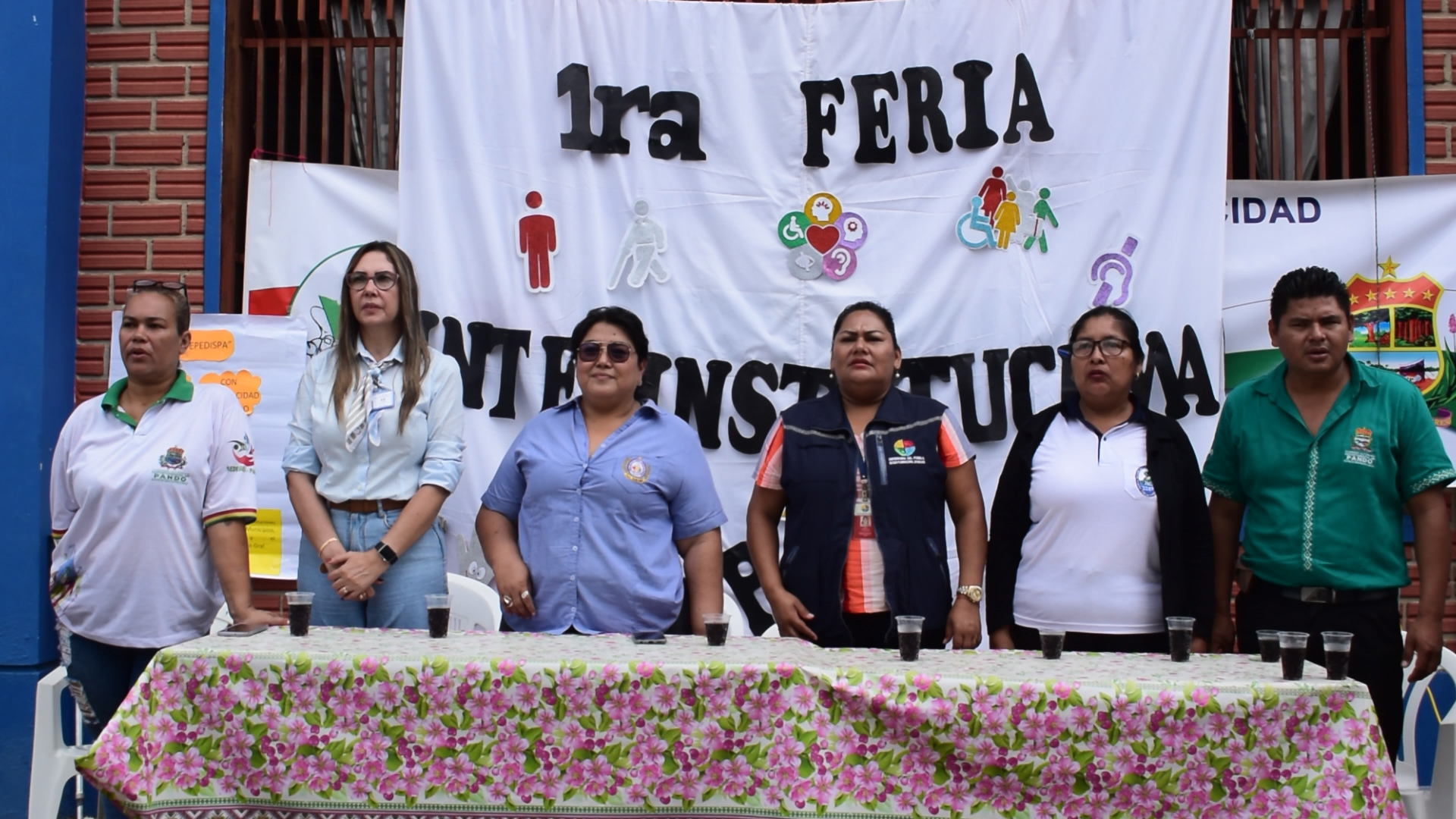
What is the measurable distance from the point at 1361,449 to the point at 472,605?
8.38 feet

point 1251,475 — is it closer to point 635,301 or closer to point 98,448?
point 635,301

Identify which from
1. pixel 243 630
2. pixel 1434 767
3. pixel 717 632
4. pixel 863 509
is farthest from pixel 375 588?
pixel 1434 767

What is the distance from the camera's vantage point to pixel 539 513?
3107mm

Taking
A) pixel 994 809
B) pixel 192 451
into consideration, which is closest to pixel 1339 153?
Answer: pixel 994 809

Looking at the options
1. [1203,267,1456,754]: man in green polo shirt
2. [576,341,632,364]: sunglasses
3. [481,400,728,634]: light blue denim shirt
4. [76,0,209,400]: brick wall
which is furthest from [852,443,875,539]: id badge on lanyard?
[76,0,209,400]: brick wall

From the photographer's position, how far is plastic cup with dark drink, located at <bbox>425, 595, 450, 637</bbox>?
8.83ft

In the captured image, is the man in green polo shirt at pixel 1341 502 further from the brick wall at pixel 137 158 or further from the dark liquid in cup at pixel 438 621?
the brick wall at pixel 137 158

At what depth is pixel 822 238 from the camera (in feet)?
13.9

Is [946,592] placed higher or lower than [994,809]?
higher

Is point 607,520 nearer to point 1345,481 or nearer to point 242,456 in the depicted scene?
point 242,456

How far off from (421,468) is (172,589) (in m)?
0.69

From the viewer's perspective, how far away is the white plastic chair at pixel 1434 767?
2930mm

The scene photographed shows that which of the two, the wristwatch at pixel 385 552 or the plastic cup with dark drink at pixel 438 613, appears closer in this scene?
the plastic cup with dark drink at pixel 438 613

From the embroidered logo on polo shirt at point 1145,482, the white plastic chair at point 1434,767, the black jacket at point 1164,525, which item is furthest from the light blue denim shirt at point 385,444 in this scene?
the white plastic chair at point 1434,767
